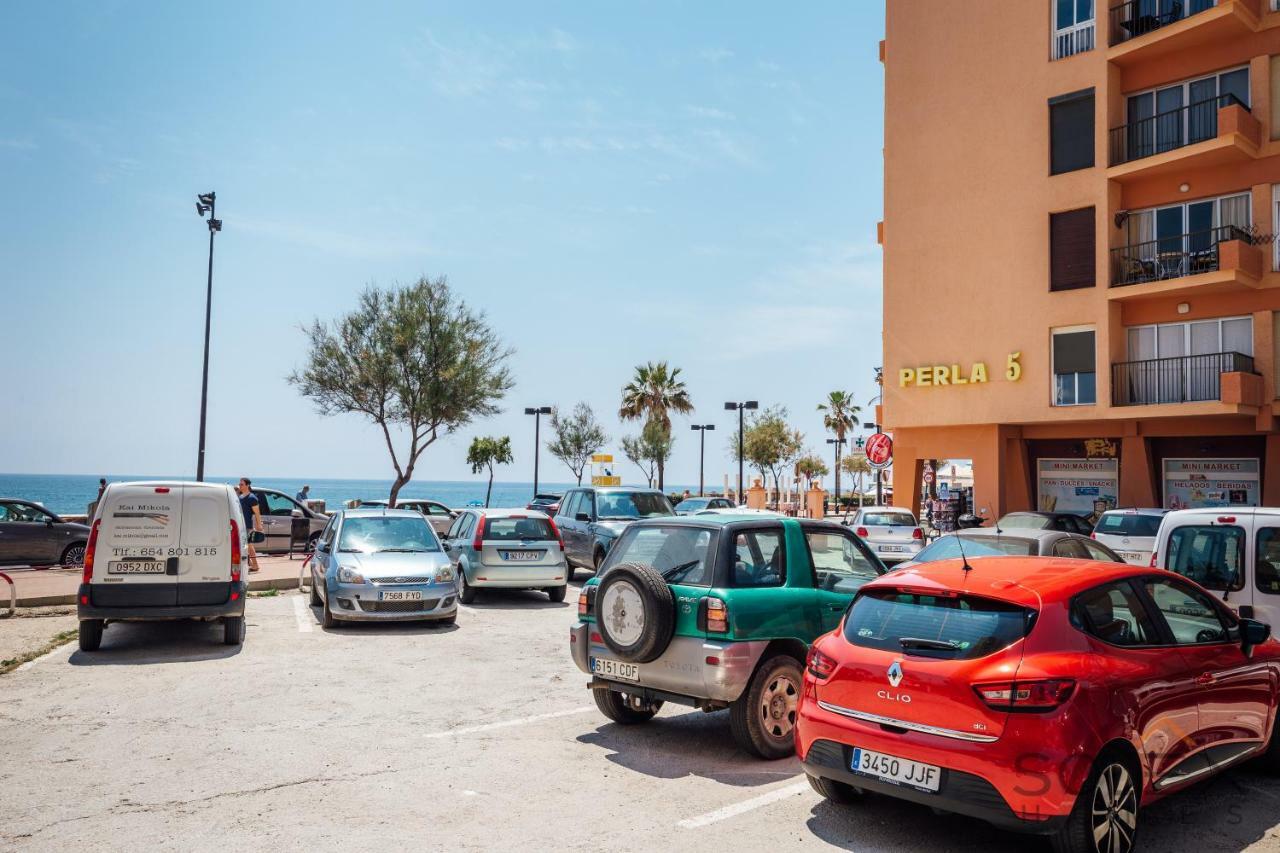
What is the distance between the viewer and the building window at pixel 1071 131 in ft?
91.8

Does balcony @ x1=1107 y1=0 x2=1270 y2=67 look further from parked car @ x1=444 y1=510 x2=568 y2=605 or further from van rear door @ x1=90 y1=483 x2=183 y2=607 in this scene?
van rear door @ x1=90 y1=483 x2=183 y2=607

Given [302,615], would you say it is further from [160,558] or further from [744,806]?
[744,806]

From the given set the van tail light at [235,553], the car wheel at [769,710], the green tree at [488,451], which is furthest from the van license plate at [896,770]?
the green tree at [488,451]

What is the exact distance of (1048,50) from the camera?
28734 millimetres

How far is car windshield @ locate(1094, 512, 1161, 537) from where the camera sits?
17.5m

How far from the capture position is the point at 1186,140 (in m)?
26.5

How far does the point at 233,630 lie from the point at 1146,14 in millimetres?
28639

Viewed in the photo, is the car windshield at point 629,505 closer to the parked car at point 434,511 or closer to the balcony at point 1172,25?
the parked car at point 434,511

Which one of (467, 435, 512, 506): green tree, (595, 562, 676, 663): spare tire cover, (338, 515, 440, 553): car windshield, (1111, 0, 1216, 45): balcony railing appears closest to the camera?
(595, 562, 676, 663): spare tire cover

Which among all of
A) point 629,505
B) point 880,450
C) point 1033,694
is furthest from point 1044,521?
point 1033,694

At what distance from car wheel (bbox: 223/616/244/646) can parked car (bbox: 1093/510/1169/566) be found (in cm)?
1377

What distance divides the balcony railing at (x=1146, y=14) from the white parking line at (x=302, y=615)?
2584 centimetres

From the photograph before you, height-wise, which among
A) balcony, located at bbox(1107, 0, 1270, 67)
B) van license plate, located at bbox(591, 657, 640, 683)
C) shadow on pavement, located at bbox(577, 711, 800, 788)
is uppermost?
balcony, located at bbox(1107, 0, 1270, 67)

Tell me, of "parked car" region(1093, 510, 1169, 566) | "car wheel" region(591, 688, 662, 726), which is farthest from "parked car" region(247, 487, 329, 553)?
"car wheel" region(591, 688, 662, 726)
